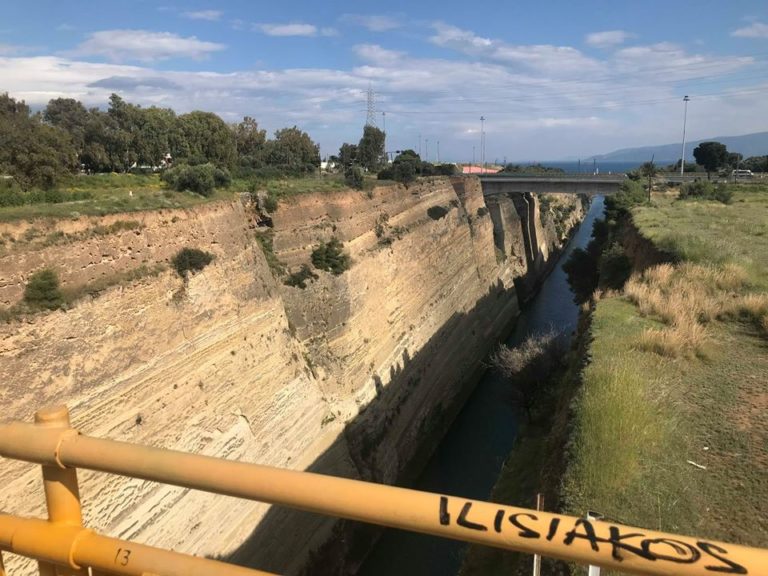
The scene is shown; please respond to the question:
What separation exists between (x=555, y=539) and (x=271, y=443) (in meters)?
12.7

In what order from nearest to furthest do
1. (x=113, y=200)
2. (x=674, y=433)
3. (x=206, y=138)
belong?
(x=674, y=433) < (x=113, y=200) < (x=206, y=138)

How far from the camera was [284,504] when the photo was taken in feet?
5.23

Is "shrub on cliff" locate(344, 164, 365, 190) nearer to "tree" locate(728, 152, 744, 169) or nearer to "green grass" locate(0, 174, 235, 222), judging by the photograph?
"green grass" locate(0, 174, 235, 222)

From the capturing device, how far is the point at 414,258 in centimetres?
2444

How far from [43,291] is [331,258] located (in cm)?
942

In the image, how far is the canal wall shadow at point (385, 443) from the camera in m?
12.5

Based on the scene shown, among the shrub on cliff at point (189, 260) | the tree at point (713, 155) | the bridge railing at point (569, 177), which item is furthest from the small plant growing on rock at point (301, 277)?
the tree at point (713, 155)

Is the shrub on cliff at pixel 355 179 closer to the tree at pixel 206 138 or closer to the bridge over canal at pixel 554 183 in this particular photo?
the tree at pixel 206 138

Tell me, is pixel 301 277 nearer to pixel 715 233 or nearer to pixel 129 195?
pixel 129 195

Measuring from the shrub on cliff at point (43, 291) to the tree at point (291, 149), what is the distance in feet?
113

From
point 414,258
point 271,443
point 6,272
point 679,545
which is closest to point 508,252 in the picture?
point 414,258

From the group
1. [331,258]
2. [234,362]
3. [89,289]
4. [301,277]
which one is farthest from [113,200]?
[331,258]

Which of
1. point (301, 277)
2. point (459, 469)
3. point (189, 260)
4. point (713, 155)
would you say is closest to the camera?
point (189, 260)

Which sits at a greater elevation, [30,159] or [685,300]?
[30,159]
